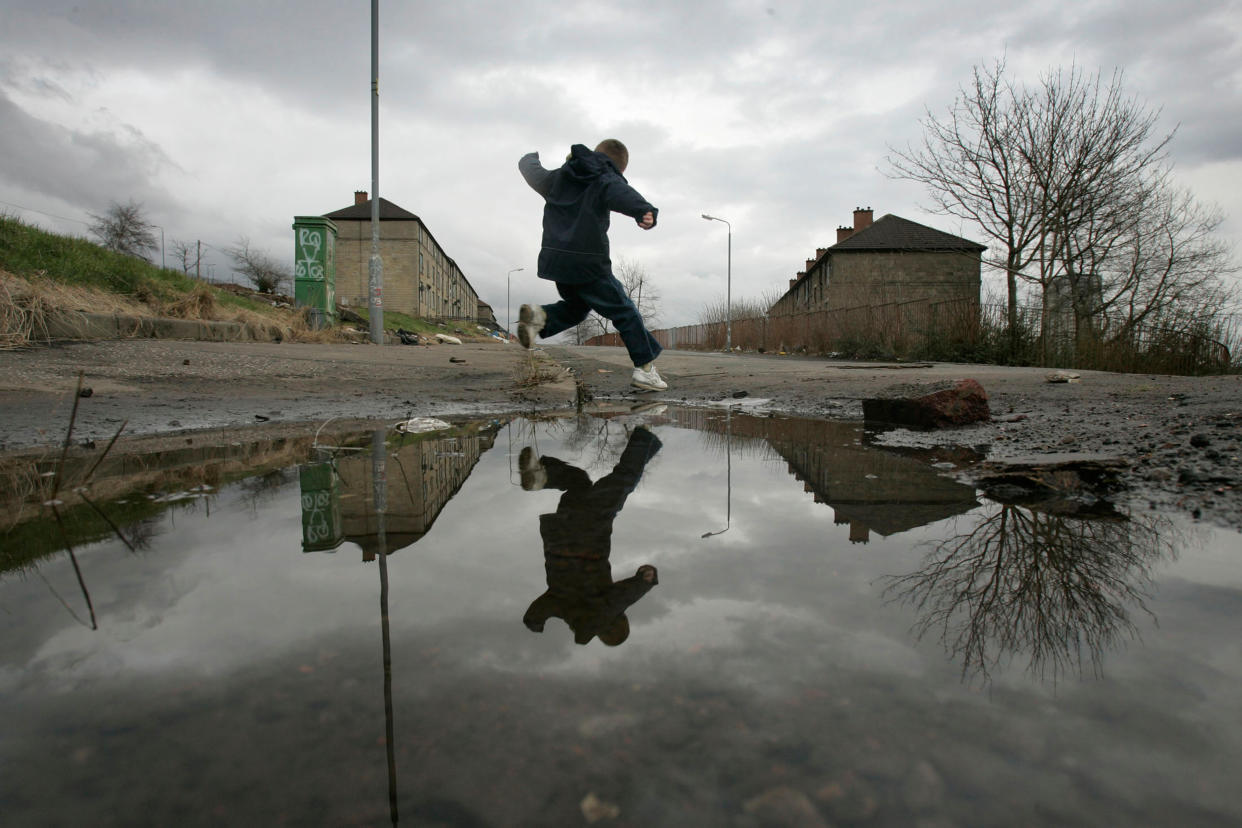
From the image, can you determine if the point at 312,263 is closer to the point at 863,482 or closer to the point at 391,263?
the point at 863,482

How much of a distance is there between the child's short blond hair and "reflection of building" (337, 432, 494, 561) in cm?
312

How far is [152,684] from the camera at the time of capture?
2.71 feet

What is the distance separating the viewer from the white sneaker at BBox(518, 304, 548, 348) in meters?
5.61

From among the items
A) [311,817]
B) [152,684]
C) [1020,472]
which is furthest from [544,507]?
[1020,472]

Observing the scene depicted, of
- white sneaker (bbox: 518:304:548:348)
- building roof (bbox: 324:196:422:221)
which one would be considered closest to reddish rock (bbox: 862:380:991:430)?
white sneaker (bbox: 518:304:548:348)

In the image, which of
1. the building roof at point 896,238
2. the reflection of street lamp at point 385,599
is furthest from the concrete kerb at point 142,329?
the building roof at point 896,238

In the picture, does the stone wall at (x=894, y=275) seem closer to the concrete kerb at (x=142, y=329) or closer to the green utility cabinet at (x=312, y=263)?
the green utility cabinet at (x=312, y=263)

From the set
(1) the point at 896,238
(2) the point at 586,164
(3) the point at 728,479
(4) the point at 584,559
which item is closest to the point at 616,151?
(2) the point at 586,164

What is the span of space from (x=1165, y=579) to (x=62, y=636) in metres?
1.80

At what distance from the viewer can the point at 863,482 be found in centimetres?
207

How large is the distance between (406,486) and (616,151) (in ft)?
→ 13.2

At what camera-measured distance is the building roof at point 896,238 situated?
36219 millimetres

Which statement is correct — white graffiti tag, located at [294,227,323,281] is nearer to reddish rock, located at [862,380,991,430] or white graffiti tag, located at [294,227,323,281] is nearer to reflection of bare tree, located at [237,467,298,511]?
reflection of bare tree, located at [237,467,298,511]

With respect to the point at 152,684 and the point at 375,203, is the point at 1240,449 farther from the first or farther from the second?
the point at 375,203
